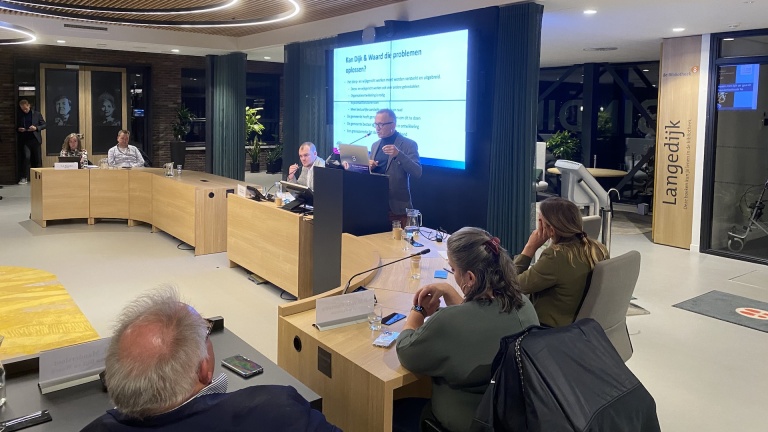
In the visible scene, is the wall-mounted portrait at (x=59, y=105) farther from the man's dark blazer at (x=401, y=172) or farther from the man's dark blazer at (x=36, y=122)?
the man's dark blazer at (x=401, y=172)

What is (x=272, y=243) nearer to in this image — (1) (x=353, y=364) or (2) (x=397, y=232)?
(2) (x=397, y=232)

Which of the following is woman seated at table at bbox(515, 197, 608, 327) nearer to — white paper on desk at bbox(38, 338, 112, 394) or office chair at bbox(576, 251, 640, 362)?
office chair at bbox(576, 251, 640, 362)

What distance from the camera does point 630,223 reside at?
31.7 feet

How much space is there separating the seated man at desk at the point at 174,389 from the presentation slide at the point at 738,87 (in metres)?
7.41

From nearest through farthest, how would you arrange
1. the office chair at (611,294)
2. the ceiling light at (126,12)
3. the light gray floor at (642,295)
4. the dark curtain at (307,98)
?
the office chair at (611,294), the light gray floor at (642,295), the ceiling light at (126,12), the dark curtain at (307,98)

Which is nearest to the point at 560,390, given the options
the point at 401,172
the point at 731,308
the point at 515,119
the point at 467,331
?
the point at 467,331

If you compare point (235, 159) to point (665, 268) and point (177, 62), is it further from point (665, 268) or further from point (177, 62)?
point (665, 268)

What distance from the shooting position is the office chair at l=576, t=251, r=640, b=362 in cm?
279

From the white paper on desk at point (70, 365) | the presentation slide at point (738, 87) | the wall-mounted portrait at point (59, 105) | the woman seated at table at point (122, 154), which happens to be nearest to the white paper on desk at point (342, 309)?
the white paper on desk at point (70, 365)

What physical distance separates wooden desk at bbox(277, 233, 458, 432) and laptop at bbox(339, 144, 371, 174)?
1883mm

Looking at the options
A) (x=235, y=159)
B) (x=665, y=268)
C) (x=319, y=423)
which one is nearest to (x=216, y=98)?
(x=235, y=159)

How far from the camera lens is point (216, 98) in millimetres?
11719

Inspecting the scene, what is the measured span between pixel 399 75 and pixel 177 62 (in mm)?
9209

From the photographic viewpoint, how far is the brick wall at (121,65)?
12742mm
